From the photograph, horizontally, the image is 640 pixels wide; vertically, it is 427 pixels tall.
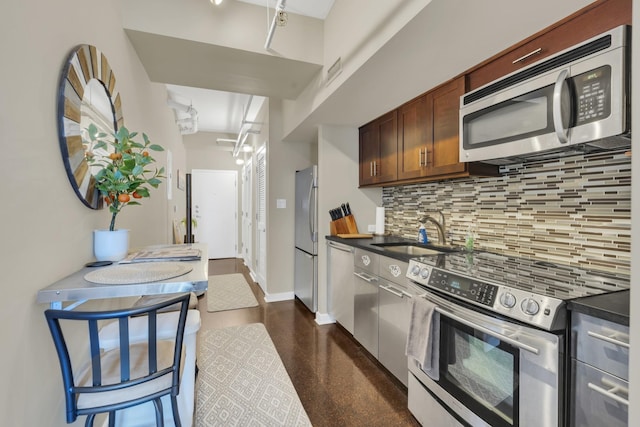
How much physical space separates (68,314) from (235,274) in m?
4.51

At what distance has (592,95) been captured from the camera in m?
1.16

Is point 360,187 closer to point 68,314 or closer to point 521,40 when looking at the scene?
point 521,40

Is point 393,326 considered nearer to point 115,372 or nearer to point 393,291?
point 393,291

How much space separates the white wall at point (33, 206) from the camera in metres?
0.88

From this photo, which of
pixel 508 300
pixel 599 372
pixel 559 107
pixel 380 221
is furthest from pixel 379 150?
pixel 599 372

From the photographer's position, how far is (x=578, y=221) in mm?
1540

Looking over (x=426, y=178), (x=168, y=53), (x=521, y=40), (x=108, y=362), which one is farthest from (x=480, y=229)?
(x=168, y=53)

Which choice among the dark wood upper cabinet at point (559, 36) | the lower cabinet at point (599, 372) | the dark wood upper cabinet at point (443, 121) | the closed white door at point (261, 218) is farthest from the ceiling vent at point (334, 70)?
the closed white door at point (261, 218)

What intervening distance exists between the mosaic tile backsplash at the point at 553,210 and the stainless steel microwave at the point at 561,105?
138 mm

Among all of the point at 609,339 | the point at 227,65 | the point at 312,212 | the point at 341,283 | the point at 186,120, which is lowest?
the point at 341,283

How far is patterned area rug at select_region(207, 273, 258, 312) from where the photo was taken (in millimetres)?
3725

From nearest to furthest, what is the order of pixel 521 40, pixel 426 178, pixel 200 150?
1. pixel 521 40
2. pixel 426 178
3. pixel 200 150

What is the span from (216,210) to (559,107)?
6.63m

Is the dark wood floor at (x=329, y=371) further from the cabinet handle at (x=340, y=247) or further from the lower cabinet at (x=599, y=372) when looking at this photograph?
Result: the lower cabinet at (x=599, y=372)
